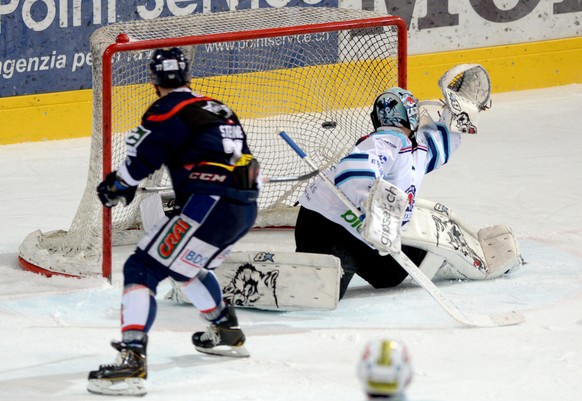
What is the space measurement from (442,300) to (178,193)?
1.14 meters

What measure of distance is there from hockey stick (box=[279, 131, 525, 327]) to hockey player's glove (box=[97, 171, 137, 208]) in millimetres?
821

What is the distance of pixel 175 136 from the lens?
3943 millimetres

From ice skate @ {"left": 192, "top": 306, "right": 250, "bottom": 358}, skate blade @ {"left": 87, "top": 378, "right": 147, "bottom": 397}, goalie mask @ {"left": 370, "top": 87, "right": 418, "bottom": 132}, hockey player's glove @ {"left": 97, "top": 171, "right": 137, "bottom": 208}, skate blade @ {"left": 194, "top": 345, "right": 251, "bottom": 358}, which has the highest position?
goalie mask @ {"left": 370, "top": 87, "right": 418, "bottom": 132}

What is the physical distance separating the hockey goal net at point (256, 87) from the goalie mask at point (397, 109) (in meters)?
0.66

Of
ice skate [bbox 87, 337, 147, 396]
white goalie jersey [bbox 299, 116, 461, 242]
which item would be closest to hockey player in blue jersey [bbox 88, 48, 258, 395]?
ice skate [bbox 87, 337, 147, 396]

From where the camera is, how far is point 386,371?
83.0 inches

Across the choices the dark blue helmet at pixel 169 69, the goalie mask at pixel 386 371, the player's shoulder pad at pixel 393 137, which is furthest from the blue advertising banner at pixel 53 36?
the goalie mask at pixel 386 371

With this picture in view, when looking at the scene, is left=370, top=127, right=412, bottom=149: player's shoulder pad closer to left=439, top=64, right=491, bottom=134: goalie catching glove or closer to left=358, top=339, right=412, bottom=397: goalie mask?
left=439, top=64, right=491, bottom=134: goalie catching glove

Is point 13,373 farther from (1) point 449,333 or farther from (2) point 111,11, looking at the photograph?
(2) point 111,11

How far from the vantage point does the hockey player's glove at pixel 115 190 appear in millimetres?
4016

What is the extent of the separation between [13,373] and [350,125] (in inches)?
98.8

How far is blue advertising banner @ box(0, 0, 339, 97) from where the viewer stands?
24.2ft

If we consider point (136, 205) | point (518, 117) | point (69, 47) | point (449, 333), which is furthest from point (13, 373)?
point (518, 117)

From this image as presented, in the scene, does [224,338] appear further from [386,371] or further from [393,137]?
[386,371]
